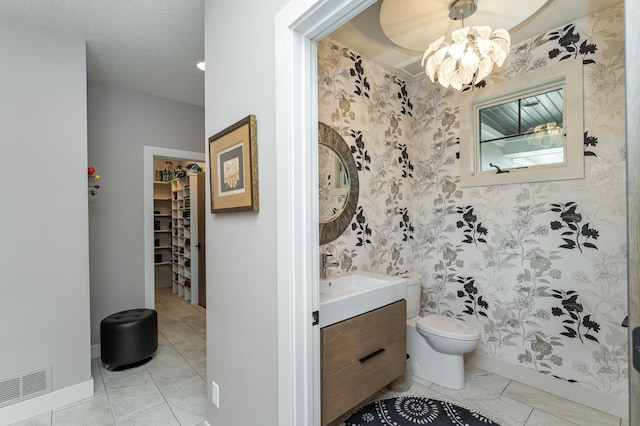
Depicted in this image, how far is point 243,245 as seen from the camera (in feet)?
4.75

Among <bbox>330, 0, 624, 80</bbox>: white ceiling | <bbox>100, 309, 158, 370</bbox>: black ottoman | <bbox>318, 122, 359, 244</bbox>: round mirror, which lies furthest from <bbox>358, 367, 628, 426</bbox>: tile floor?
<bbox>330, 0, 624, 80</bbox>: white ceiling

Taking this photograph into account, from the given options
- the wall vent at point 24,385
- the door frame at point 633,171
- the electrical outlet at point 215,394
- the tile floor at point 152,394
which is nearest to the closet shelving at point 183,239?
the tile floor at point 152,394

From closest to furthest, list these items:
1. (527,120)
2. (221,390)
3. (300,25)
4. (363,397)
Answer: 1. (300,25)
2. (221,390)
3. (363,397)
4. (527,120)

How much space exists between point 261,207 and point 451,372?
1.97 m

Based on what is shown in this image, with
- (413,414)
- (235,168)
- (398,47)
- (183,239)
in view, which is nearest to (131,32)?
(235,168)

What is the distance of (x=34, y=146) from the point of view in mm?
2021

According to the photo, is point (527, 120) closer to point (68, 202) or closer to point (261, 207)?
point (261, 207)

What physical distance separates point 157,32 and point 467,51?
6.80 feet

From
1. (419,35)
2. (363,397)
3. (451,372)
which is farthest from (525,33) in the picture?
(363,397)

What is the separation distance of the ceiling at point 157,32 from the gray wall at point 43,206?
8.4 inches

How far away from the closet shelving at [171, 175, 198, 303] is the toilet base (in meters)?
3.38

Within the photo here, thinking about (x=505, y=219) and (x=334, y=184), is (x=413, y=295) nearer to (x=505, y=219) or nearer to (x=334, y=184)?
(x=505, y=219)

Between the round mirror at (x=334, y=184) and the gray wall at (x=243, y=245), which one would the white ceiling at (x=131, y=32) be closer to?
the gray wall at (x=243, y=245)

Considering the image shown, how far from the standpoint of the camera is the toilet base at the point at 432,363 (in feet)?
7.30
